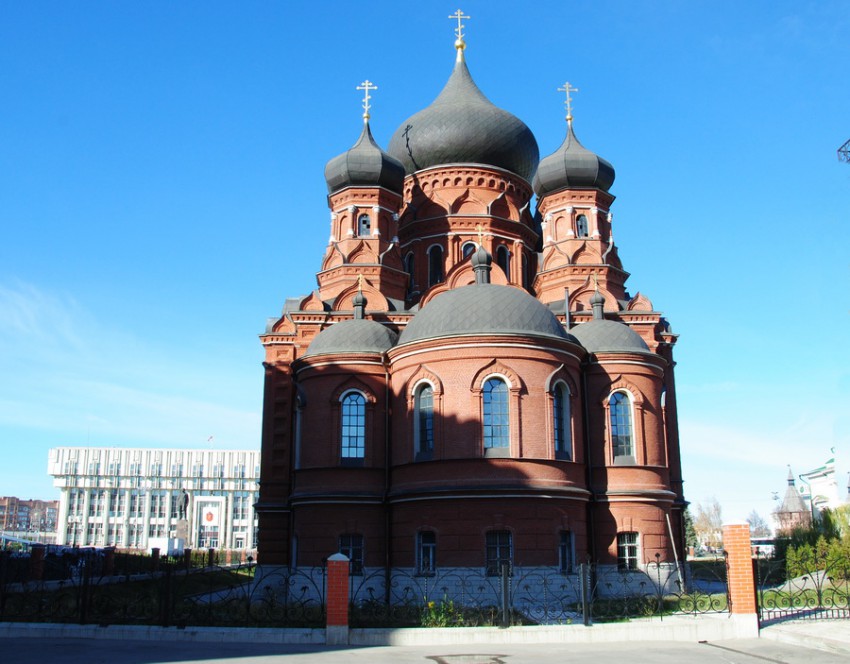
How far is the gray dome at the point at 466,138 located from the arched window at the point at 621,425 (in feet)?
34.2

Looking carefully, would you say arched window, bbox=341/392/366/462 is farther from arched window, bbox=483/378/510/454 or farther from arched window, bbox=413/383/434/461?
arched window, bbox=483/378/510/454

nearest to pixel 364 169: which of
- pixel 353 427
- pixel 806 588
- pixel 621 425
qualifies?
pixel 353 427

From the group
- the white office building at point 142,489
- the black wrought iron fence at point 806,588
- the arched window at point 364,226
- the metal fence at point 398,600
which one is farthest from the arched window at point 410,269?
the white office building at point 142,489

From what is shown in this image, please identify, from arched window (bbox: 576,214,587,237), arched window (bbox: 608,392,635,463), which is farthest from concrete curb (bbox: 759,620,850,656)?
arched window (bbox: 576,214,587,237)

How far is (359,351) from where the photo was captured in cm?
2077

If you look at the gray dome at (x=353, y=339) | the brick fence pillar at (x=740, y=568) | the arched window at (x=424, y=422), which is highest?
the gray dome at (x=353, y=339)

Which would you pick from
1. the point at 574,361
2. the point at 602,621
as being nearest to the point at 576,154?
the point at 574,361

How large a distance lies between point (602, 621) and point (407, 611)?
323cm

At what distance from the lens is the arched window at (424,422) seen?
752 inches

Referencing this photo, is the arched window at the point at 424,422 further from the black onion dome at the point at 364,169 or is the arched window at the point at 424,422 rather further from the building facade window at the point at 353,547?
the black onion dome at the point at 364,169

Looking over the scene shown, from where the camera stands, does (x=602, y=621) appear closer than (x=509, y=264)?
Yes

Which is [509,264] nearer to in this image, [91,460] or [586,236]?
[586,236]

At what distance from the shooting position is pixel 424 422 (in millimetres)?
19328

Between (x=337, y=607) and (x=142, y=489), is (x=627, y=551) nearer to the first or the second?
(x=337, y=607)
